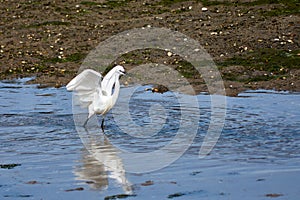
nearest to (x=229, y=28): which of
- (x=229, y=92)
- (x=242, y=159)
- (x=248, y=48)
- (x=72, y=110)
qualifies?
(x=248, y=48)

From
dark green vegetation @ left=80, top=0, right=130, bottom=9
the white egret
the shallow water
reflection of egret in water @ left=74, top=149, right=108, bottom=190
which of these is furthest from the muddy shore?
reflection of egret in water @ left=74, top=149, right=108, bottom=190

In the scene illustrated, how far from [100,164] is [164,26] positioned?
36.4 ft

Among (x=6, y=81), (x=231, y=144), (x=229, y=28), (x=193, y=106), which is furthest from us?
(x=229, y=28)

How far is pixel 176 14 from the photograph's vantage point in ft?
74.4

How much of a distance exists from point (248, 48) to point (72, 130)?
22.8ft

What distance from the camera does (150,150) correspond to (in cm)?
1102

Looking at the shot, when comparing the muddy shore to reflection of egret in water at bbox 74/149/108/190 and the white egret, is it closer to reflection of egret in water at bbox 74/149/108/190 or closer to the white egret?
the white egret

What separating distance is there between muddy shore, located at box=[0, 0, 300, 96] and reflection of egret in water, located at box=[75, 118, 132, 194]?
4.30 m

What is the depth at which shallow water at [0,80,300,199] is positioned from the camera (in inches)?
347

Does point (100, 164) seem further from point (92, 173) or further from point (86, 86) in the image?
point (86, 86)

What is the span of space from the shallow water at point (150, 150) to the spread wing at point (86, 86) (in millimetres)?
518

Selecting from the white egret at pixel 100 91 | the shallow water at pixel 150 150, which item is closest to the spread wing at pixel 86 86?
the white egret at pixel 100 91

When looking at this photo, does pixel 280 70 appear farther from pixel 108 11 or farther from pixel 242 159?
pixel 108 11

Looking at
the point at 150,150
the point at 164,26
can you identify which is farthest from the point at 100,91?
the point at 164,26
